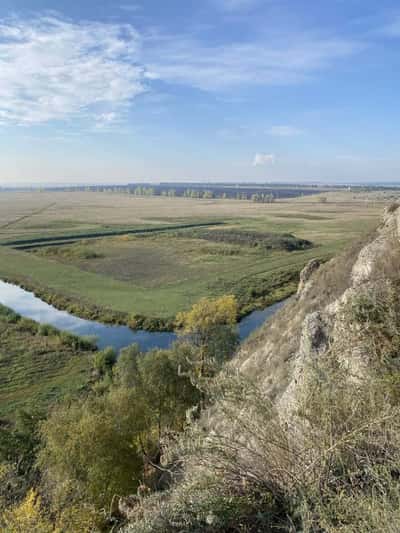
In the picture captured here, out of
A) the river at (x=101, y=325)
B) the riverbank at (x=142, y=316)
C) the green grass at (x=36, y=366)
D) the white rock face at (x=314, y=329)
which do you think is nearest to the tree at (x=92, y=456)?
the white rock face at (x=314, y=329)

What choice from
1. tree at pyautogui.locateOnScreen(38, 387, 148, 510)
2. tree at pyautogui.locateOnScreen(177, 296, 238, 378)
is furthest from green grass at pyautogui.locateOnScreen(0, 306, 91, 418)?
tree at pyautogui.locateOnScreen(38, 387, 148, 510)

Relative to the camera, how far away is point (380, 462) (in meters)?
4.93

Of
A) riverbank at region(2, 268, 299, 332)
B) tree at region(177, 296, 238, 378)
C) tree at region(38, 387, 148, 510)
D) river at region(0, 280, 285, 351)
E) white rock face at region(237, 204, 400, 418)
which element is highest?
white rock face at region(237, 204, 400, 418)

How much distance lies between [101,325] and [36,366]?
38.5ft

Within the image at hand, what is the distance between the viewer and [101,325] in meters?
42.6

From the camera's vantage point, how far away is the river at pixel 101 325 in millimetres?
37531

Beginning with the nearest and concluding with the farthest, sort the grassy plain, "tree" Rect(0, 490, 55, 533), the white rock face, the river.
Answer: the white rock face, "tree" Rect(0, 490, 55, 533), the river, the grassy plain

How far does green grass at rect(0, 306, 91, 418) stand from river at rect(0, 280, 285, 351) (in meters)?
3.02

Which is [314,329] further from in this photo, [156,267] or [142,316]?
[156,267]

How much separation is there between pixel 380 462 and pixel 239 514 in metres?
2.13

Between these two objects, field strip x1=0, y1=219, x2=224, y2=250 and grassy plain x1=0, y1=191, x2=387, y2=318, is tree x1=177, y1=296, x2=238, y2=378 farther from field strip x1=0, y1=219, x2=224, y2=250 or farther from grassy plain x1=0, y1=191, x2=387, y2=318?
field strip x1=0, y1=219, x2=224, y2=250

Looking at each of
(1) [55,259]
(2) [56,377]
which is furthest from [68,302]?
(1) [55,259]

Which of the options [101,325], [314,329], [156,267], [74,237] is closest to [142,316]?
[101,325]

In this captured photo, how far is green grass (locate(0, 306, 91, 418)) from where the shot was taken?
26422 mm
